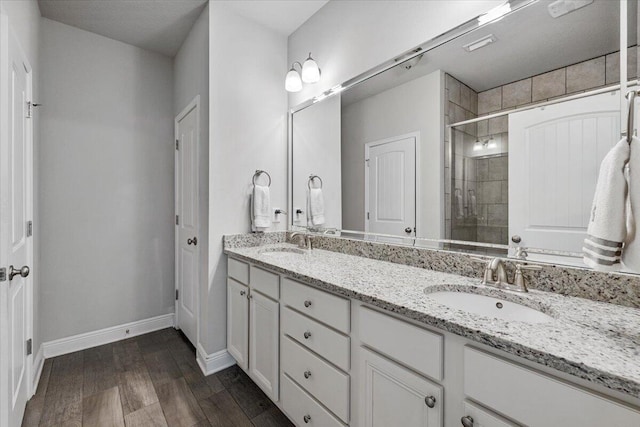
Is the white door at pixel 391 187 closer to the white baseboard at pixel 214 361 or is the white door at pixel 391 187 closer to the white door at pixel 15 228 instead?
the white baseboard at pixel 214 361

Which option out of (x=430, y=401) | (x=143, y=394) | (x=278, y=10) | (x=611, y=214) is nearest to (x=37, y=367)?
(x=143, y=394)

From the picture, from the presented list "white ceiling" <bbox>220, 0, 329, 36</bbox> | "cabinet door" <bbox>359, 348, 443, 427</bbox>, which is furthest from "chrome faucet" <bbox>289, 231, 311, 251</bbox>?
"white ceiling" <bbox>220, 0, 329, 36</bbox>

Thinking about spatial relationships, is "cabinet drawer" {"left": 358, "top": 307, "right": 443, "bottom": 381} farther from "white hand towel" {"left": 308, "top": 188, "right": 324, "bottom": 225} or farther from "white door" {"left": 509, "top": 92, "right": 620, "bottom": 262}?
"white hand towel" {"left": 308, "top": 188, "right": 324, "bottom": 225}

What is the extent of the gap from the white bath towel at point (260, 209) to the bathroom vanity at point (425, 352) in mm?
488

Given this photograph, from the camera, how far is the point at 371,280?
49.4 inches

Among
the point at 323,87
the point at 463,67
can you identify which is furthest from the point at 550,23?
the point at 323,87

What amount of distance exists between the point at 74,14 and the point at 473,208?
311cm

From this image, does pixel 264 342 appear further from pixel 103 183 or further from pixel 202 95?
pixel 103 183

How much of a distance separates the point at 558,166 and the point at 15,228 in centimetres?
240

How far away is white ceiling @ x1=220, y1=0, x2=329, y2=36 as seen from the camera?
2098 millimetres

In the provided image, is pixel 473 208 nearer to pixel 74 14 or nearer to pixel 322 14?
pixel 322 14

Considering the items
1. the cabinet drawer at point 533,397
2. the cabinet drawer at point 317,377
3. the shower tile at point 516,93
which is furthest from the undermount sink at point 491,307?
the shower tile at point 516,93

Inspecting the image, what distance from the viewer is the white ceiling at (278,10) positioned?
210cm

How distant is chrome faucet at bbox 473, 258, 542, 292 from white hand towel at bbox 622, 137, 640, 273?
0.37 m
